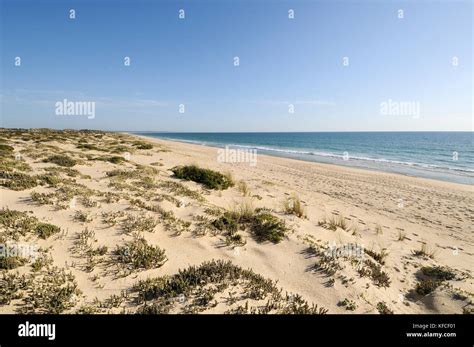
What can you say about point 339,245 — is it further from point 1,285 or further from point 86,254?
point 1,285

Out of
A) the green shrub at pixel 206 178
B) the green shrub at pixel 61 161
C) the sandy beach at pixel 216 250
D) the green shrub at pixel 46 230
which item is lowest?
the sandy beach at pixel 216 250

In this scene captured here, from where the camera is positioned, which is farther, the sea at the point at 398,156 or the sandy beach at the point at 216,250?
the sea at the point at 398,156

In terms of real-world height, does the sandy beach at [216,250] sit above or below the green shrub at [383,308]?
above

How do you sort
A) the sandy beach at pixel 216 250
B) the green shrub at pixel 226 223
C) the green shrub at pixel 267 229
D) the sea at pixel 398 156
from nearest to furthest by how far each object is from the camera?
the sandy beach at pixel 216 250 → the green shrub at pixel 267 229 → the green shrub at pixel 226 223 → the sea at pixel 398 156

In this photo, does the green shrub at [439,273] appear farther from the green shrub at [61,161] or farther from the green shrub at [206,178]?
the green shrub at [61,161]

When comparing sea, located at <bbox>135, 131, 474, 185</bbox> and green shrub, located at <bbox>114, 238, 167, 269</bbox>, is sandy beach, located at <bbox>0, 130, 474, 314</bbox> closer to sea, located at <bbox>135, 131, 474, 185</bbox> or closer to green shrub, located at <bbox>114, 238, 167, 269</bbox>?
green shrub, located at <bbox>114, 238, 167, 269</bbox>

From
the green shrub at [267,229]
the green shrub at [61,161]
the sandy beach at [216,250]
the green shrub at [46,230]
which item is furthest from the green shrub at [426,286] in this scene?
the green shrub at [61,161]

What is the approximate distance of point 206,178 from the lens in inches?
502

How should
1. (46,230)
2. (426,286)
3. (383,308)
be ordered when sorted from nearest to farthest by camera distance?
1. (383,308)
2. (426,286)
3. (46,230)

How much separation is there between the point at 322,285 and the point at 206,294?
2.50m

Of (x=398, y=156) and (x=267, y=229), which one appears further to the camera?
(x=398, y=156)

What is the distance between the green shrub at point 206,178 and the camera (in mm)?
12359

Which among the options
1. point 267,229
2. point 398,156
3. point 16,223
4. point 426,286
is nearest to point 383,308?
point 426,286

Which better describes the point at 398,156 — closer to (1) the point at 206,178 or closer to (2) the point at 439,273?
(1) the point at 206,178
